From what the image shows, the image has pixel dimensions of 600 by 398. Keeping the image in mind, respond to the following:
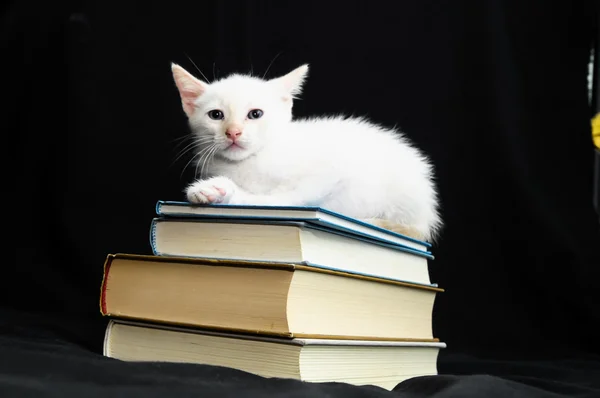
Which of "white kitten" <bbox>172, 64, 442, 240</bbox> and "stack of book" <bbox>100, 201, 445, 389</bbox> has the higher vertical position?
"white kitten" <bbox>172, 64, 442, 240</bbox>

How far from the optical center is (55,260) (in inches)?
65.9

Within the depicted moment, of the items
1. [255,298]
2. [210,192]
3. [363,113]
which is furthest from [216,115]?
[363,113]

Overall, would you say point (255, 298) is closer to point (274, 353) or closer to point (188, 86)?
point (274, 353)

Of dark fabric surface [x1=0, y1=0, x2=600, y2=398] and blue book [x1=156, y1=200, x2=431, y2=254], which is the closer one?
blue book [x1=156, y1=200, x2=431, y2=254]

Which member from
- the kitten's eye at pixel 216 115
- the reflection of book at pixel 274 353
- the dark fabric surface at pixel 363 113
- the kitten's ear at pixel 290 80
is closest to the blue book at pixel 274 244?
the reflection of book at pixel 274 353

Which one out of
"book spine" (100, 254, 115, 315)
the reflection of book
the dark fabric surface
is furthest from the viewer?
the dark fabric surface

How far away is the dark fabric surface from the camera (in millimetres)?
1621

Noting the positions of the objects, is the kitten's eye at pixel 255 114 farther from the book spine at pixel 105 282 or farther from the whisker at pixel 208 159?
the book spine at pixel 105 282

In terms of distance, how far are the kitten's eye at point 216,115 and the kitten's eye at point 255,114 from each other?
4 centimetres

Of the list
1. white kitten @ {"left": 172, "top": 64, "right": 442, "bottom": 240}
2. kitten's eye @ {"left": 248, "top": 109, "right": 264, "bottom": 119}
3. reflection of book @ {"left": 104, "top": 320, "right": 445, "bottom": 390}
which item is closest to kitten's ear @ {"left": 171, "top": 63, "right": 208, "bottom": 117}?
white kitten @ {"left": 172, "top": 64, "right": 442, "bottom": 240}

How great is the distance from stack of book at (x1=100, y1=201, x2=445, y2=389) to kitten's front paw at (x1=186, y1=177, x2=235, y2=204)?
0.02 metres

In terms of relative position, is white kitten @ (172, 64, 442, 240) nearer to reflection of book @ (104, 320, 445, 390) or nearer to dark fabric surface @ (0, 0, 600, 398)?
reflection of book @ (104, 320, 445, 390)

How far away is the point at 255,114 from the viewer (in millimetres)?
1105

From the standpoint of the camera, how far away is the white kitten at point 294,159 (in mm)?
1039
